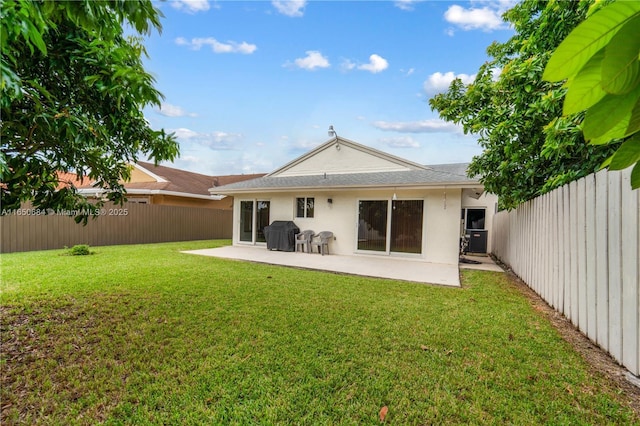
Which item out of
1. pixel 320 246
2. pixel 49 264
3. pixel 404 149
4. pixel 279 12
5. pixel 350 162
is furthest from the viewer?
pixel 404 149

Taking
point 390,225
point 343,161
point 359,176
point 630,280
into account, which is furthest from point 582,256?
point 343,161

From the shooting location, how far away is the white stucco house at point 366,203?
9.66 m

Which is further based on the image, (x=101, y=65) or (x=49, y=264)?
(x=49, y=264)

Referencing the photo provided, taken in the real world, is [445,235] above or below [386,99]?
below

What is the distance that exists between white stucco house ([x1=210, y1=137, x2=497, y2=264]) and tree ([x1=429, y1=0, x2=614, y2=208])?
5.90ft

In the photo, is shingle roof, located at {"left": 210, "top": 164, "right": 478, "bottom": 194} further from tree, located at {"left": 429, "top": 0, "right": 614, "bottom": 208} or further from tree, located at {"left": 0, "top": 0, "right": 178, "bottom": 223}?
tree, located at {"left": 0, "top": 0, "right": 178, "bottom": 223}


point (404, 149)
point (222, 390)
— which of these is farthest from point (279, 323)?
point (404, 149)

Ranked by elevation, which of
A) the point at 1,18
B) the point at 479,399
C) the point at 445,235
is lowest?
the point at 479,399

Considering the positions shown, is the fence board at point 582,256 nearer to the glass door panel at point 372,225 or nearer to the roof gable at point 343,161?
the glass door panel at point 372,225

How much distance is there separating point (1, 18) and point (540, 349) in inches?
210

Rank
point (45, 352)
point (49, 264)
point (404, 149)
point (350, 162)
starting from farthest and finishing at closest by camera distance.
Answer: point (404, 149) < point (350, 162) < point (49, 264) < point (45, 352)

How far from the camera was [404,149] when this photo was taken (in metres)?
18.3

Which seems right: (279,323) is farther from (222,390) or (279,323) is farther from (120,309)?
(120,309)

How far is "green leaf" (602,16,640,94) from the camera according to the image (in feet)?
1.78
